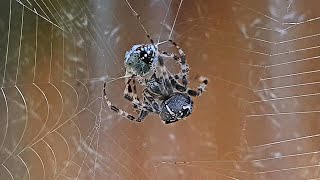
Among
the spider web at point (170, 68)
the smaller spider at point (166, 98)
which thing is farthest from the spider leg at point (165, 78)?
the spider web at point (170, 68)

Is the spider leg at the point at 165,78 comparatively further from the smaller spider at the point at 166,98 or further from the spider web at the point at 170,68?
the spider web at the point at 170,68

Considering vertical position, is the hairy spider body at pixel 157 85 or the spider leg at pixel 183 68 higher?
the spider leg at pixel 183 68

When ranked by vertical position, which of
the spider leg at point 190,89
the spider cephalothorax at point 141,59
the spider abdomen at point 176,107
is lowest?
the spider abdomen at point 176,107

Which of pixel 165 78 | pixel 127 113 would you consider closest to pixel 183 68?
pixel 165 78

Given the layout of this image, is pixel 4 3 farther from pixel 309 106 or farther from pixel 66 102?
pixel 309 106

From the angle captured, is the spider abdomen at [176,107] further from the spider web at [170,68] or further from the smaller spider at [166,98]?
the spider web at [170,68]

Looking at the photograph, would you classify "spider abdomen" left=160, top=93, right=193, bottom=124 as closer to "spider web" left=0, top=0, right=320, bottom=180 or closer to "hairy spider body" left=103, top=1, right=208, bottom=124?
"hairy spider body" left=103, top=1, right=208, bottom=124

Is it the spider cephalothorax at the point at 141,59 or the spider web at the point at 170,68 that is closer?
the spider cephalothorax at the point at 141,59

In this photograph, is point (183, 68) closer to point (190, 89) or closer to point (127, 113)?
point (190, 89)
